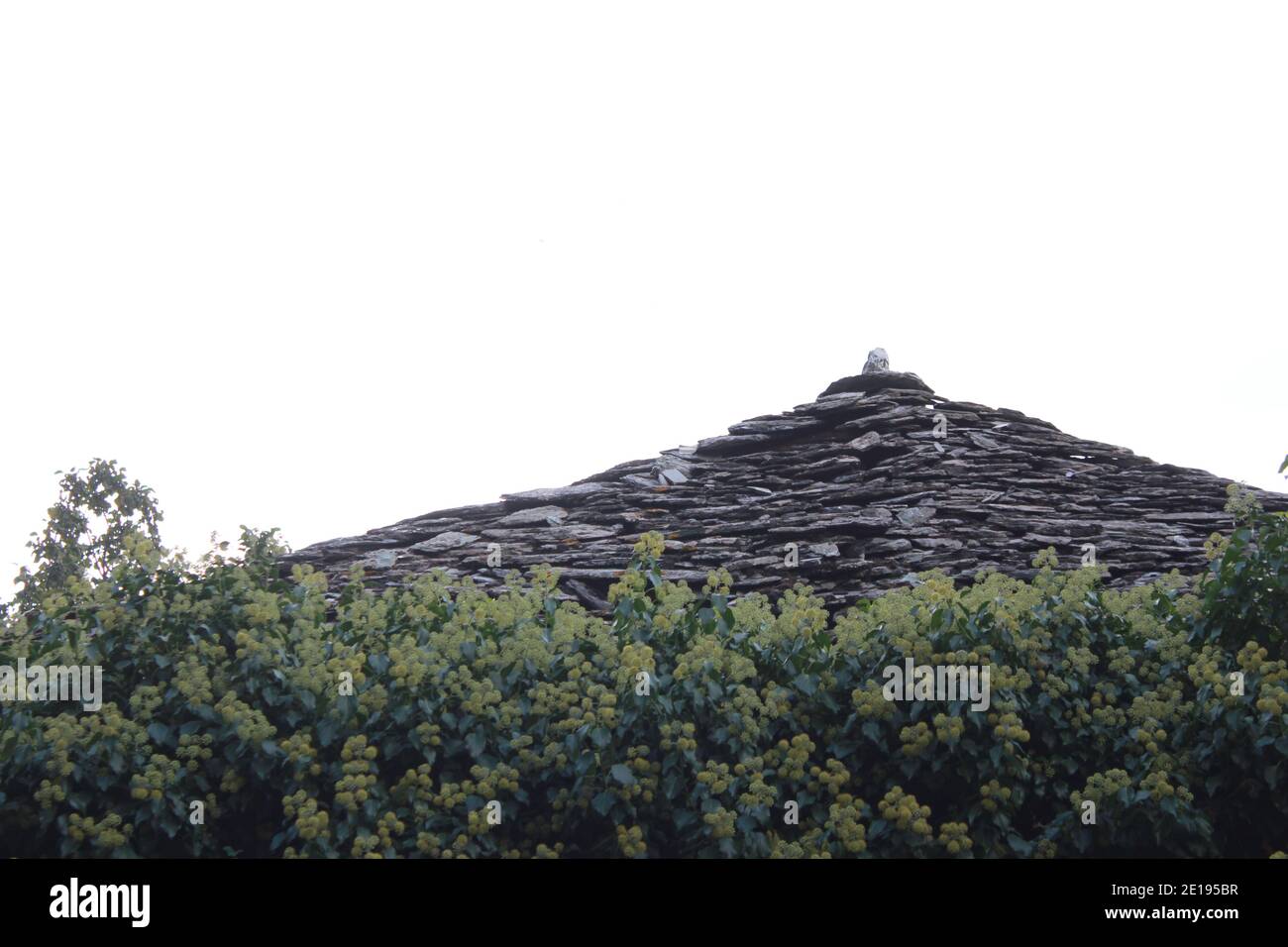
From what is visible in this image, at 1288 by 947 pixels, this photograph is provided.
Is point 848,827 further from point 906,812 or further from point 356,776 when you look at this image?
point 356,776

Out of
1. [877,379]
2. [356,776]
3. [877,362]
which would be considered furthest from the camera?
[877,362]

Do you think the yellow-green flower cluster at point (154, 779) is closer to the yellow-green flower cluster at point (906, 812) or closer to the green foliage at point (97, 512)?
the yellow-green flower cluster at point (906, 812)

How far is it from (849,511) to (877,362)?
11.2 feet

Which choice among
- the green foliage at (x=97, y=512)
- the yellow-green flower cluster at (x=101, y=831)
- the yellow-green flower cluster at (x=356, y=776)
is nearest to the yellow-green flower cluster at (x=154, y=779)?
the yellow-green flower cluster at (x=101, y=831)

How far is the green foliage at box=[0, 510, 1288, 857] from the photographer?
5453 mm

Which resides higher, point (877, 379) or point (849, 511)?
point (877, 379)

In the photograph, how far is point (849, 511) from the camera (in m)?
9.39

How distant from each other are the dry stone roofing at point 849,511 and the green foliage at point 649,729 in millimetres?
1908

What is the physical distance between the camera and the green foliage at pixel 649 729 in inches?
215

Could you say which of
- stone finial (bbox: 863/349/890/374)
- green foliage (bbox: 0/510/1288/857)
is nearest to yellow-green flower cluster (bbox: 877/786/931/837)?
green foliage (bbox: 0/510/1288/857)

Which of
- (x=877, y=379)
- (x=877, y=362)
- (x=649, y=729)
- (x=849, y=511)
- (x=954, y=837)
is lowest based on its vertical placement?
(x=954, y=837)

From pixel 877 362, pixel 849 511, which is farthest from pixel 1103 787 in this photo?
pixel 877 362
